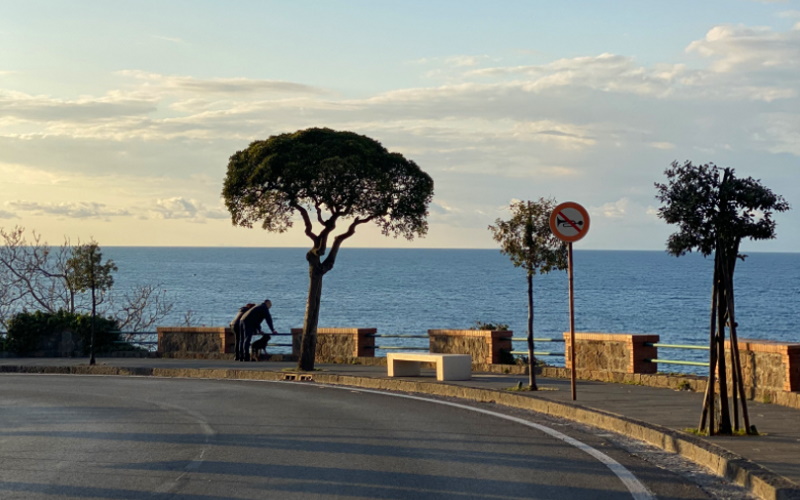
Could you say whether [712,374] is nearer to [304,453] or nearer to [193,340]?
[304,453]

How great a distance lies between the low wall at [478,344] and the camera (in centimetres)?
2269

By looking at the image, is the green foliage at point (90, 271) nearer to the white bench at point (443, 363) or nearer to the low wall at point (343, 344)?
the low wall at point (343, 344)

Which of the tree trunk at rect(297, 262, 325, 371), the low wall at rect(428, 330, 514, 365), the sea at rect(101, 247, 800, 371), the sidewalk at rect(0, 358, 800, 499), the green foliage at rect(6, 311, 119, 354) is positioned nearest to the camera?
the sidewalk at rect(0, 358, 800, 499)

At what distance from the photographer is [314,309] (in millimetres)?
23578

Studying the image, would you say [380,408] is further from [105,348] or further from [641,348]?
[105,348]

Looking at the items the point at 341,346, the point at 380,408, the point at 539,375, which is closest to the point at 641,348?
the point at 539,375

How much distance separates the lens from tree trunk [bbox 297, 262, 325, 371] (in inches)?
901

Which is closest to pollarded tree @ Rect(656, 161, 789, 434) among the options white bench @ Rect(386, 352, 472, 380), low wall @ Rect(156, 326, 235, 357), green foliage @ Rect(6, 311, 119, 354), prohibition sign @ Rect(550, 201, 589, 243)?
prohibition sign @ Rect(550, 201, 589, 243)

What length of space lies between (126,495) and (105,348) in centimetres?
2283

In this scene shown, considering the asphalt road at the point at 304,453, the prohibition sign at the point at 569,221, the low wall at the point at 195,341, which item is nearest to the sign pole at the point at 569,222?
the prohibition sign at the point at 569,221

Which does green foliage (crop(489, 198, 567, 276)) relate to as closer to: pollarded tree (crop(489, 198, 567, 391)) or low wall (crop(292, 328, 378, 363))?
pollarded tree (crop(489, 198, 567, 391))

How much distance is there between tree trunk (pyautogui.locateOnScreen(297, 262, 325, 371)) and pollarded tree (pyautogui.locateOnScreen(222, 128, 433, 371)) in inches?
0.9

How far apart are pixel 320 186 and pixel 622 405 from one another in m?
9.96

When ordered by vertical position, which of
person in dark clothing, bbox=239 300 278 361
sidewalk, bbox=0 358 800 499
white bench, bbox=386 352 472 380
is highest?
person in dark clothing, bbox=239 300 278 361
